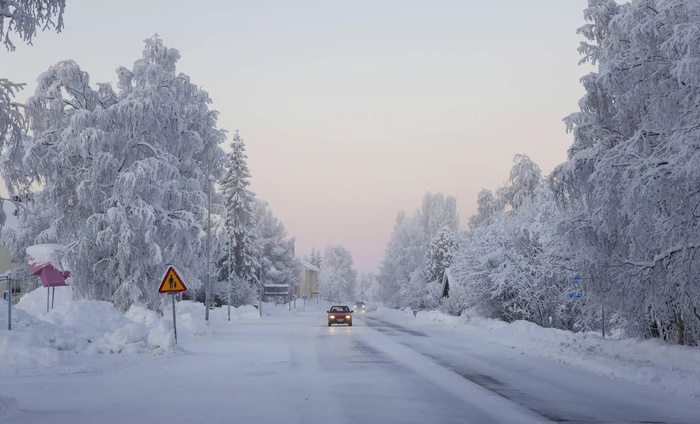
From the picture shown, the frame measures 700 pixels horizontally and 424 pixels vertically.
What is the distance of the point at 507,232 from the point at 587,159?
21897mm

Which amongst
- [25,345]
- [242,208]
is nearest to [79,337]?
[25,345]

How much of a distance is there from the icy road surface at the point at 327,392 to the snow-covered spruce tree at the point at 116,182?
13244 mm

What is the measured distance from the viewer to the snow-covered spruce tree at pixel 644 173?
15.2 m

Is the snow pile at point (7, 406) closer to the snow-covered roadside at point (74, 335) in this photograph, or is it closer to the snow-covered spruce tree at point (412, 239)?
the snow-covered roadside at point (74, 335)

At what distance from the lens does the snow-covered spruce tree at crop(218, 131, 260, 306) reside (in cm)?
7981

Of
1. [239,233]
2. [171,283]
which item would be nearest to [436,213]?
[239,233]

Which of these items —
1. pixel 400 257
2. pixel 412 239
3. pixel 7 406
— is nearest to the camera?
pixel 7 406

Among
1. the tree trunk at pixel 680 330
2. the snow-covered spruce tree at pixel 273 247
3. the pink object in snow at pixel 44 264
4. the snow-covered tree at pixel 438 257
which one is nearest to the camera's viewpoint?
the tree trunk at pixel 680 330

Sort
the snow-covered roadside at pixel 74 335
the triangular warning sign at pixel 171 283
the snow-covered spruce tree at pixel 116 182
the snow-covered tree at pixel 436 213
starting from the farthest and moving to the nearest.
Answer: the snow-covered tree at pixel 436 213, the snow-covered spruce tree at pixel 116 182, the triangular warning sign at pixel 171 283, the snow-covered roadside at pixel 74 335

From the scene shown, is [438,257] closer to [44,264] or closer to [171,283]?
[44,264]

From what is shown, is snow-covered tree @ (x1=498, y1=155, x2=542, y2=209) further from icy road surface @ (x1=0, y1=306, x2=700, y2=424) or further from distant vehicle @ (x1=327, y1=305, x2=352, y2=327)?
icy road surface @ (x1=0, y1=306, x2=700, y2=424)

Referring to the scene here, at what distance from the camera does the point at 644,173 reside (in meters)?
15.2

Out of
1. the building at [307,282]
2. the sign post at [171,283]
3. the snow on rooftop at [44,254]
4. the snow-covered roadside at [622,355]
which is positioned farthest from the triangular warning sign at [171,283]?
the building at [307,282]

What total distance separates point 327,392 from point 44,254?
26.4m
